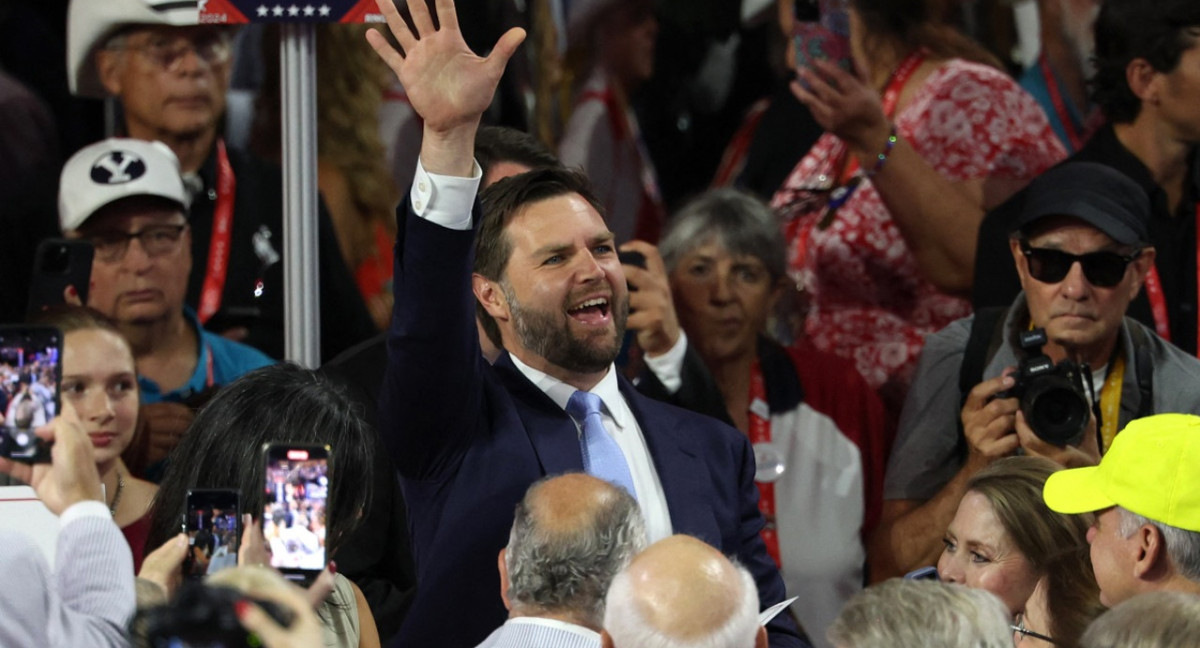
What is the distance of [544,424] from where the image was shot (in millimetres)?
3512

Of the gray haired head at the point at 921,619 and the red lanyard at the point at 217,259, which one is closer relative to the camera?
the gray haired head at the point at 921,619

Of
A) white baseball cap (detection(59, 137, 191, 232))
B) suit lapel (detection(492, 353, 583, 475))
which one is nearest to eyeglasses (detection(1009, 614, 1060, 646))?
suit lapel (detection(492, 353, 583, 475))

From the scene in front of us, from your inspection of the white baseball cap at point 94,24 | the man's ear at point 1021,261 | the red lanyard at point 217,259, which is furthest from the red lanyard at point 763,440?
the white baseball cap at point 94,24

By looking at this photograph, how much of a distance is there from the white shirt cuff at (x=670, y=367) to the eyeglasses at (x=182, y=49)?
5.07 feet

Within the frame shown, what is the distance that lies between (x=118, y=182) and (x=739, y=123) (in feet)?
8.60

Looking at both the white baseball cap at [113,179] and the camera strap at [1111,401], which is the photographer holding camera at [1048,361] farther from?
the white baseball cap at [113,179]

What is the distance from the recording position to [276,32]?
570 cm

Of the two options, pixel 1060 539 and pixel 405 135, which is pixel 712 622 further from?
pixel 405 135

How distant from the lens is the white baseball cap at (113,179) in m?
4.55

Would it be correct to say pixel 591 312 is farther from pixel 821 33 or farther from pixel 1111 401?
pixel 821 33

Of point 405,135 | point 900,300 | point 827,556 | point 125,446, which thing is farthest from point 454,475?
point 405,135

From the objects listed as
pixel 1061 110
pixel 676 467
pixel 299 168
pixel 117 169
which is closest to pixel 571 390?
pixel 676 467

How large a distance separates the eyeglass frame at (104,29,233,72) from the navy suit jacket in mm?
1747

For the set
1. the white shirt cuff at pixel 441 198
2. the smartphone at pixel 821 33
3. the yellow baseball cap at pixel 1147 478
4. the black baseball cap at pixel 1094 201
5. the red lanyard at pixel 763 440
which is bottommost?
the red lanyard at pixel 763 440
